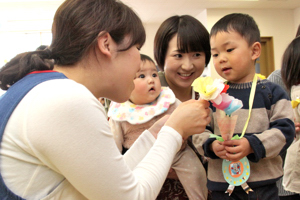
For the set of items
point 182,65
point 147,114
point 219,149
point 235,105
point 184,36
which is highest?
point 184,36

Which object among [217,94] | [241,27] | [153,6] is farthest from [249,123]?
[153,6]

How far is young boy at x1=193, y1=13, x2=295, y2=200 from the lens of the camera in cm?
127

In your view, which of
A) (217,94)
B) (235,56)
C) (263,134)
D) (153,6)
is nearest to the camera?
(217,94)

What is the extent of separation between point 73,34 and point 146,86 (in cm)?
75

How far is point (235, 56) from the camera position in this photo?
4.62ft

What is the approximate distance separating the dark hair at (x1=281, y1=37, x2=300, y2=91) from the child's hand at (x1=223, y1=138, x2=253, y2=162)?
3.47 feet

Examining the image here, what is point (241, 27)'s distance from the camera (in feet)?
4.72

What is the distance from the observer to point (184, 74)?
5.69 feet

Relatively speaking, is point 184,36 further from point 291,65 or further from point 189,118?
point 291,65

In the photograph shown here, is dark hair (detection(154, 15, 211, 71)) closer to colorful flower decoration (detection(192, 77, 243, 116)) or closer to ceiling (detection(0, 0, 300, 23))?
colorful flower decoration (detection(192, 77, 243, 116))

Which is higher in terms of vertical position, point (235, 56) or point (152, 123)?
point (235, 56)

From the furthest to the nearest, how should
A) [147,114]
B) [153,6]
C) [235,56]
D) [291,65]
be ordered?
[153,6]
[291,65]
[147,114]
[235,56]

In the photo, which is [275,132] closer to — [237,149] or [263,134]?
[263,134]

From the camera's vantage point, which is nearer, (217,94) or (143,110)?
(217,94)
